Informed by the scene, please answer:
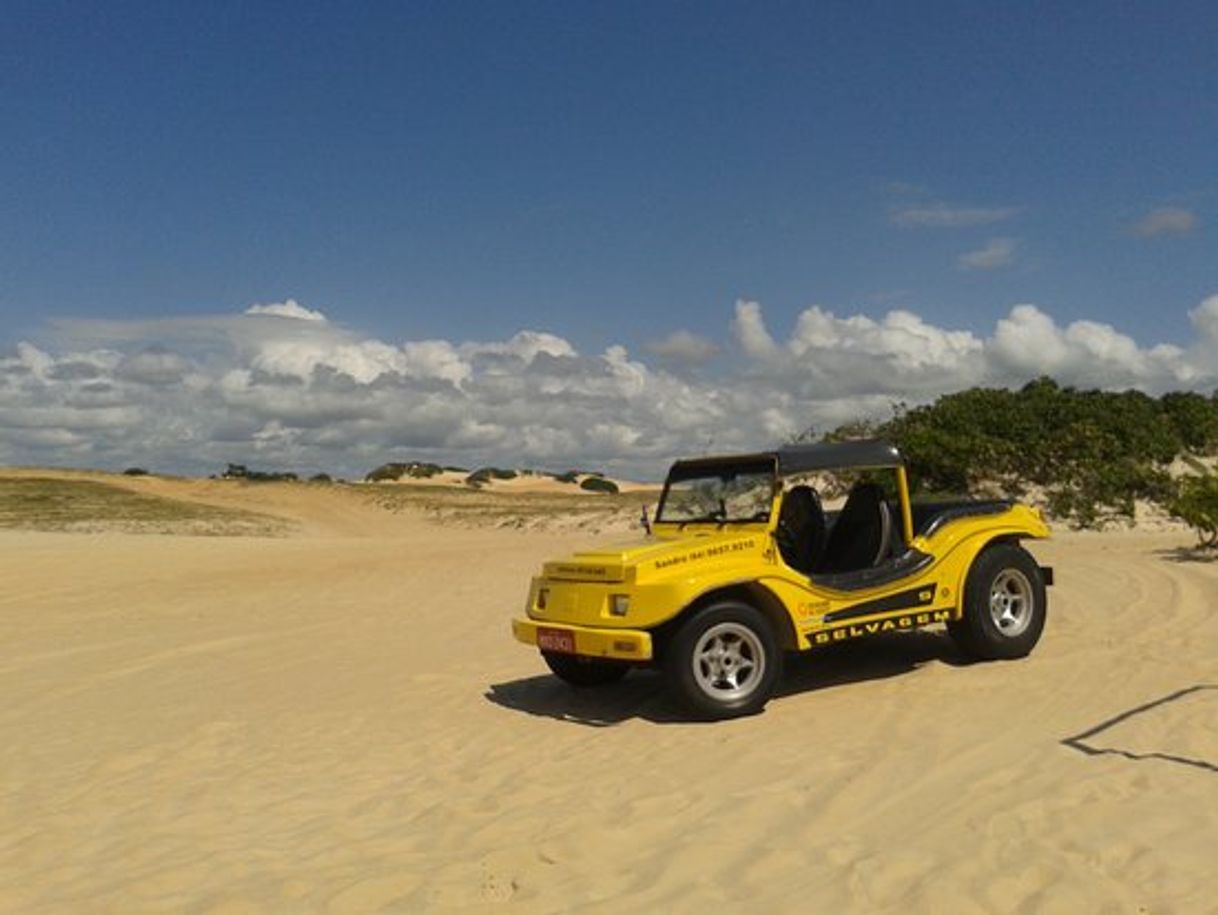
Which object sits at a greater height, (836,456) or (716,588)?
(836,456)

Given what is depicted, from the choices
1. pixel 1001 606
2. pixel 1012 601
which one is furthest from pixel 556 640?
pixel 1012 601

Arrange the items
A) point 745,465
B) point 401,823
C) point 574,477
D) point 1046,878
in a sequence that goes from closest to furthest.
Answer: point 1046,878 < point 401,823 < point 745,465 < point 574,477

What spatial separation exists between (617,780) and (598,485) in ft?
169

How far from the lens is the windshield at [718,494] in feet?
26.0

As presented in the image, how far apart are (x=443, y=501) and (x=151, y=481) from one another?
16972mm

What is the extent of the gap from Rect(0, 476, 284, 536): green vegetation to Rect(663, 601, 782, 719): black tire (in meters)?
26.1

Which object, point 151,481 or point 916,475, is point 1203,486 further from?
point 151,481

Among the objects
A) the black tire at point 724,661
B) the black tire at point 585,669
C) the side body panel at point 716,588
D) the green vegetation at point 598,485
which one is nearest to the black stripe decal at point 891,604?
the side body panel at point 716,588

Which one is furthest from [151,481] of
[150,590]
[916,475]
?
[916,475]

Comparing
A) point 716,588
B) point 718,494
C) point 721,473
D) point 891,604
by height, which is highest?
point 721,473

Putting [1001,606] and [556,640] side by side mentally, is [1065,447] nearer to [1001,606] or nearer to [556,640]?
[1001,606]

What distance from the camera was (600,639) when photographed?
23.6 ft

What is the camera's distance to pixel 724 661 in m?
7.25

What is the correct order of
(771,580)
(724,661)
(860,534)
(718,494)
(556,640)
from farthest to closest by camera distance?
(860,534) < (718,494) < (556,640) < (771,580) < (724,661)
